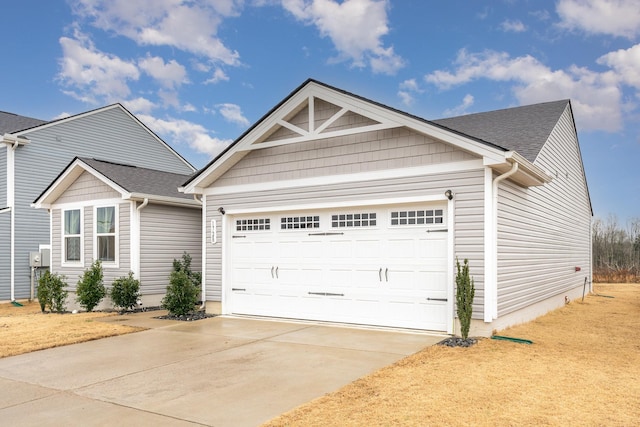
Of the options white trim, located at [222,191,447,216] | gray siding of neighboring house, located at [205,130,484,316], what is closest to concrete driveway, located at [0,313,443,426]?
gray siding of neighboring house, located at [205,130,484,316]

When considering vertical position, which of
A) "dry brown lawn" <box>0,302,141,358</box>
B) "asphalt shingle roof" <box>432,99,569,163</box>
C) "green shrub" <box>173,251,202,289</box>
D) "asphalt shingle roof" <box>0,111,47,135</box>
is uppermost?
"asphalt shingle roof" <box>0,111,47,135</box>

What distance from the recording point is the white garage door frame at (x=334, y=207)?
28.1ft

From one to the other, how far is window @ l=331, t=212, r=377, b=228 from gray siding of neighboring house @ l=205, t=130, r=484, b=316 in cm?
36

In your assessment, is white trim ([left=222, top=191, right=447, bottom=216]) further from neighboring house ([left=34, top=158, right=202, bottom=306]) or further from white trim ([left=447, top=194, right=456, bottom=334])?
neighboring house ([left=34, top=158, right=202, bottom=306])

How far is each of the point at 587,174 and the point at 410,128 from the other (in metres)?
12.8

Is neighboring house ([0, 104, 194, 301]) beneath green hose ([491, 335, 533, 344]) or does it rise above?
above

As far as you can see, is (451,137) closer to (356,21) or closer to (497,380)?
(497,380)

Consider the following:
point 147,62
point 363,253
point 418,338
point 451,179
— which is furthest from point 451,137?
point 147,62

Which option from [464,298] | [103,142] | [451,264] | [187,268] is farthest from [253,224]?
[103,142]

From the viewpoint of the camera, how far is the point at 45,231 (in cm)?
1795

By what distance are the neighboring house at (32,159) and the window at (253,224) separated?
9.86 metres

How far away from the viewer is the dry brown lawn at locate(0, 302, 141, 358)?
8344mm

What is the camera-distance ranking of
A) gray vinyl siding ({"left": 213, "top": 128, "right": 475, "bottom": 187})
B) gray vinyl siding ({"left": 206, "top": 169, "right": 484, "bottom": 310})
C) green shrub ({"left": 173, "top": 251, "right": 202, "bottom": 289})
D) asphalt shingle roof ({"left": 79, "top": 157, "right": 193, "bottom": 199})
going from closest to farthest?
gray vinyl siding ({"left": 206, "top": 169, "right": 484, "bottom": 310}) < gray vinyl siding ({"left": 213, "top": 128, "right": 475, "bottom": 187}) < asphalt shingle roof ({"left": 79, "top": 157, "right": 193, "bottom": 199}) < green shrub ({"left": 173, "top": 251, "right": 202, "bottom": 289})

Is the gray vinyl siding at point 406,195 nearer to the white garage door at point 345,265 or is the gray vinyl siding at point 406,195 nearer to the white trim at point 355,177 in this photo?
the white trim at point 355,177
